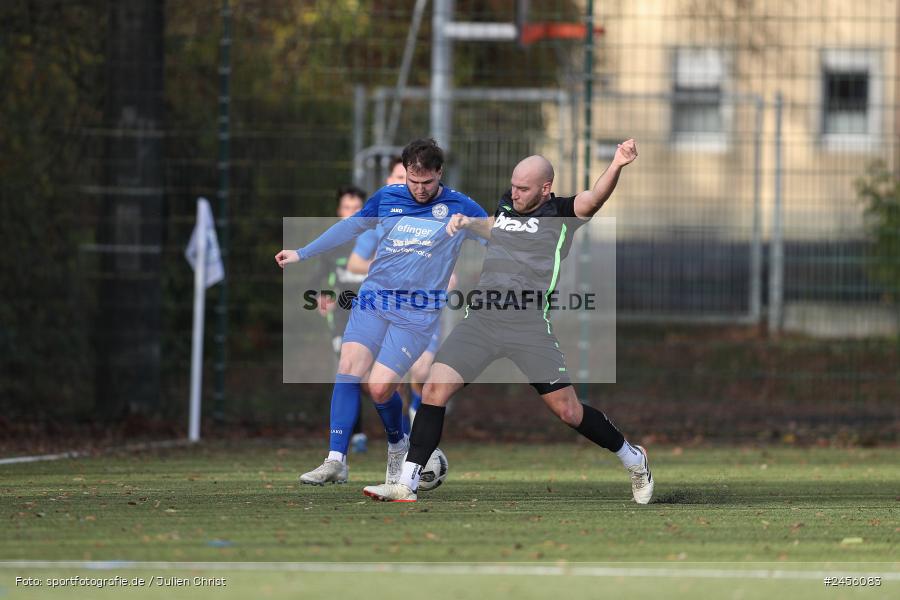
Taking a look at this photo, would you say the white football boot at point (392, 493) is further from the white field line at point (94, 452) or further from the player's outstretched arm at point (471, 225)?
the white field line at point (94, 452)

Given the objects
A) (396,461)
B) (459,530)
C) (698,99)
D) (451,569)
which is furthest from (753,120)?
(451,569)

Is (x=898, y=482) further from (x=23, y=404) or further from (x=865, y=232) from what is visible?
(x=23, y=404)

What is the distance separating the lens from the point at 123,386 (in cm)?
1370

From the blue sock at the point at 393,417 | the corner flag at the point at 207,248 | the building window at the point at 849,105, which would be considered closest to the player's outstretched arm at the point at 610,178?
the blue sock at the point at 393,417

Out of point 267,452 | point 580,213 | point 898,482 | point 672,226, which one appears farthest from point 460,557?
point 672,226

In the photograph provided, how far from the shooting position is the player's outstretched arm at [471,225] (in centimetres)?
814

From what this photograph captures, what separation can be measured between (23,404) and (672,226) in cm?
609

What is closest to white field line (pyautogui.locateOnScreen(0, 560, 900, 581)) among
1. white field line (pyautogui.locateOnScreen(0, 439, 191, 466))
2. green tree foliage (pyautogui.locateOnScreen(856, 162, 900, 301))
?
white field line (pyautogui.locateOnScreen(0, 439, 191, 466))

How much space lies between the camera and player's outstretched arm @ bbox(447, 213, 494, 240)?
26.7ft

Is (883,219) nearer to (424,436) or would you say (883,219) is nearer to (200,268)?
(200,268)

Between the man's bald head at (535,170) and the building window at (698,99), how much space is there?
20.3 feet

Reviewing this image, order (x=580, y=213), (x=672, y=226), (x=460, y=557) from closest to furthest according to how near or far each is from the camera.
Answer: (x=460, y=557), (x=580, y=213), (x=672, y=226)

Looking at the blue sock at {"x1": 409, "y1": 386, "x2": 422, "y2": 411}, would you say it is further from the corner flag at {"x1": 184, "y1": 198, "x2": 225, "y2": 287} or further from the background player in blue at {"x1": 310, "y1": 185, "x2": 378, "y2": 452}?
the corner flag at {"x1": 184, "y1": 198, "x2": 225, "y2": 287}

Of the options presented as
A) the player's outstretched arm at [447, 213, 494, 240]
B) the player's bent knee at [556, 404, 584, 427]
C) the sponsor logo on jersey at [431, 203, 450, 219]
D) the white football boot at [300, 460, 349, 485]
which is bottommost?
the white football boot at [300, 460, 349, 485]
